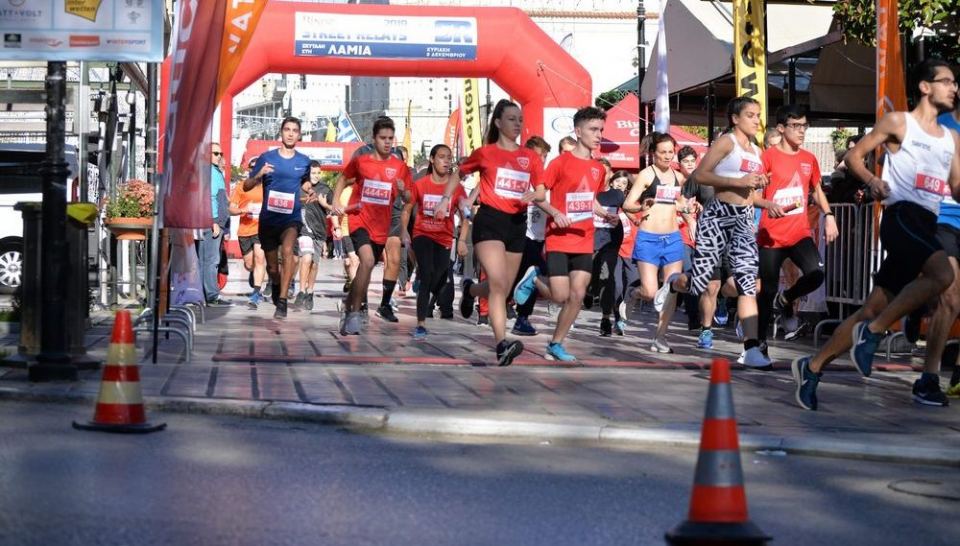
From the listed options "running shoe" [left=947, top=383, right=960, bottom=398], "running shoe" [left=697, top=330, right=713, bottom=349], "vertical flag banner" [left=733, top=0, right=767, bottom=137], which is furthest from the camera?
"vertical flag banner" [left=733, top=0, right=767, bottom=137]

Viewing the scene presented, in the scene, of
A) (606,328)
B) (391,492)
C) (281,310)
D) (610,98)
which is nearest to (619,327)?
(606,328)

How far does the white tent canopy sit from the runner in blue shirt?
6.29 meters

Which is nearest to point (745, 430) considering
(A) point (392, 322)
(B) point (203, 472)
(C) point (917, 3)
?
(B) point (203, 472)

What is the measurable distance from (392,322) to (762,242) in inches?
200

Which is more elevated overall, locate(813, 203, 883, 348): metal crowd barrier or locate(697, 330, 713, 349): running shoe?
locate(813, 203, 883, 348): metal crowd barrier

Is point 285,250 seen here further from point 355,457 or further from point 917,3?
point 355,457

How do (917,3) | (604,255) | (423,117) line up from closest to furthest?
(917,3) → (604,255) → (423,117)

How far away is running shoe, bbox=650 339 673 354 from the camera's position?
12.2 meters

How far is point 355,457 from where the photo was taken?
652cm

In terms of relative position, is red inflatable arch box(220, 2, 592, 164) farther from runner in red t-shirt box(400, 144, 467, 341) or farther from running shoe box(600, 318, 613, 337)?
running shoe box(600, 318, 613, 337)

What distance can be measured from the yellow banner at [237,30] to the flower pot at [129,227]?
394 centimetres

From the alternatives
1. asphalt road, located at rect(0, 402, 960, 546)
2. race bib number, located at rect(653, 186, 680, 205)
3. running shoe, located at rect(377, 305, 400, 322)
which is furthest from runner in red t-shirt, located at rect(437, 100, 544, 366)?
running shoe, located at rect(377, 305, 400, 322)

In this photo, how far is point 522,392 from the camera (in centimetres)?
887

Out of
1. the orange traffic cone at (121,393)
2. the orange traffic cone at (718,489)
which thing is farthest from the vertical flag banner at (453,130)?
the orange traffic cone at (718,489)
